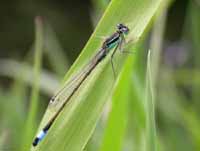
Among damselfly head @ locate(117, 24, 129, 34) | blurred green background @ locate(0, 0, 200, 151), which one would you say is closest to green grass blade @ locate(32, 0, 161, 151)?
damselfly head @ locate(117, 24, 129, 34)

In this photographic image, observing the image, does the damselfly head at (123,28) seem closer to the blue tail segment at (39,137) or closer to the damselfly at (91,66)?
the damselfly at (91,66)

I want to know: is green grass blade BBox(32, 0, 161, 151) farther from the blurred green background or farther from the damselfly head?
the blurred green background

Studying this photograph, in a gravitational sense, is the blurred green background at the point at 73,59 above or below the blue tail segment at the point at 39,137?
above

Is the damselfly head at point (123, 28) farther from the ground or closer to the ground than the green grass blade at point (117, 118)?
farther from the ground

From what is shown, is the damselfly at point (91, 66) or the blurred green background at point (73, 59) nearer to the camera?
the damselfly at point (91, 66)

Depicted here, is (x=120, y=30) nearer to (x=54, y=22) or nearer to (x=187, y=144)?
(x=187, y=144)

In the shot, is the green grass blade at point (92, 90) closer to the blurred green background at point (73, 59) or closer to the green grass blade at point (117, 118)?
the green grass blade at point (117, 118)

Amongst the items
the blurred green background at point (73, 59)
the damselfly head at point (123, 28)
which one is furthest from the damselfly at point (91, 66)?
the blurred green background at point (73, 59)

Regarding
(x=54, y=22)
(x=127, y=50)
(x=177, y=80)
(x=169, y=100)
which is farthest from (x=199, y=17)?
(x=54, y=22)
